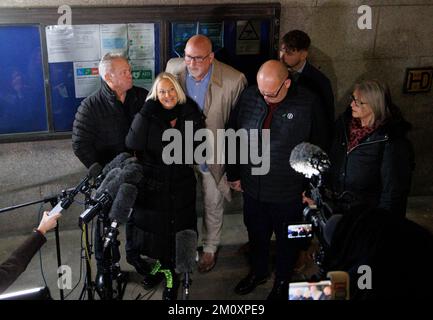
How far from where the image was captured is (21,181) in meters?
5.01

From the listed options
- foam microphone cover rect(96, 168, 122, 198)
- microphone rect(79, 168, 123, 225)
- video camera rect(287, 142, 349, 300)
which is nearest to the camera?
video camera rect(287, 142, 349, 300)

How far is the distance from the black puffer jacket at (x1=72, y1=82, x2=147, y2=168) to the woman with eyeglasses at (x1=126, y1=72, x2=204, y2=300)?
0.92 feet

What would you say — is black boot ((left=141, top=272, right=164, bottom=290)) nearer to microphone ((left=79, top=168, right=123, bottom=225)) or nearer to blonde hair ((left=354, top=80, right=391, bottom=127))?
microphone ((left=79, top=168, right=123, bottom=225))

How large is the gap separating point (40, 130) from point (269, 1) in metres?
2.35

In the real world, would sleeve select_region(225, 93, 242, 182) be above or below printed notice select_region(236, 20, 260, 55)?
below

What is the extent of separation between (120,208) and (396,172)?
5.87 ft

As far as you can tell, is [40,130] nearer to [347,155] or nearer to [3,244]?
[3,244]

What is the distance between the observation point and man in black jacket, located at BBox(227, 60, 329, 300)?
12.7 ft

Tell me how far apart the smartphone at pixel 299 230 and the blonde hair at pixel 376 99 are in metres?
0.96

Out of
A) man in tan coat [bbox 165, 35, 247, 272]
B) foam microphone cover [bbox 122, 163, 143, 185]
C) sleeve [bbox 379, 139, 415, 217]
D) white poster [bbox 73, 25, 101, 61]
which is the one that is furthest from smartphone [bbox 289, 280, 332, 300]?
white poster [bbox 73, 25, 101, 61]

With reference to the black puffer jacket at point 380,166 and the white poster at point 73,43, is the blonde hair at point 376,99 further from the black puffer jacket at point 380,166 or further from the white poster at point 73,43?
the white poster at point 73,43

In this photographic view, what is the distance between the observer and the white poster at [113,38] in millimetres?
4645

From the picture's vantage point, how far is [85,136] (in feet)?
13.8

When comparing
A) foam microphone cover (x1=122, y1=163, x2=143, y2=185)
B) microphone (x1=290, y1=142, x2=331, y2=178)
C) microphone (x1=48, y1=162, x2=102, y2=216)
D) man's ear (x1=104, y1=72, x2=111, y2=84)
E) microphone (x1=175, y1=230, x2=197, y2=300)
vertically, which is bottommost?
microphone (x1=175, y1=230, x2=197, y2=300)
